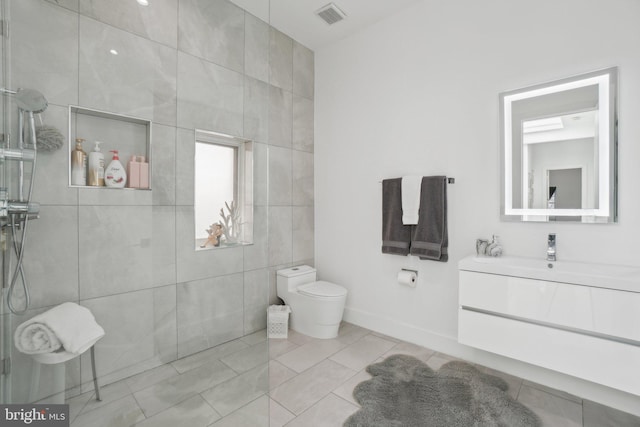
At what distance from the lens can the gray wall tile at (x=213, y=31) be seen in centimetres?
135

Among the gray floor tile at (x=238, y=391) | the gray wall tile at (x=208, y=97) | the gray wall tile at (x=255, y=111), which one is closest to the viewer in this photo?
the gray wall tile at (x=208, y=97)

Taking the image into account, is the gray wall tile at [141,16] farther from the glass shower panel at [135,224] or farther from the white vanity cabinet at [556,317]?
the white vanity cabinet at [556,317]

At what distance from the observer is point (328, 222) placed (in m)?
3.13

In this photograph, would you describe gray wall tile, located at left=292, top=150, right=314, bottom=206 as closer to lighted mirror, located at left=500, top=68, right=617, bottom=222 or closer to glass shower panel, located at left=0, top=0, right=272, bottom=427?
glass shower panel, located at left=0, top=0, right=272, bottom=427

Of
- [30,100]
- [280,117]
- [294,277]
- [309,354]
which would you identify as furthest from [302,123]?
[30,100]

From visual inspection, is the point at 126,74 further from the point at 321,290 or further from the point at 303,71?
the point at 303,71

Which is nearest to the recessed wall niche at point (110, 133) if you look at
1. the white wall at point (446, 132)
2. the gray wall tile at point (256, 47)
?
the gray wall tile at point (256, 47)

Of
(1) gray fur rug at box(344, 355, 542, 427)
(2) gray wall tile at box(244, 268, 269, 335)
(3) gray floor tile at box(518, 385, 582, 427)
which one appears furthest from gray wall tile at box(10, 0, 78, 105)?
(3) gray floor tile at box(518, 385, 582, 427)

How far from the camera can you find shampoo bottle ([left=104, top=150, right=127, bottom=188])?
108 centimetres

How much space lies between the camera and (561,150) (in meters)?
1.95

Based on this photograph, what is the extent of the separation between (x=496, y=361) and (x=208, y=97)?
94.0 inches

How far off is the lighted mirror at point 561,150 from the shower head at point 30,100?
2.40 meters

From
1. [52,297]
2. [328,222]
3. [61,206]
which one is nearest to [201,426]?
[52,297]

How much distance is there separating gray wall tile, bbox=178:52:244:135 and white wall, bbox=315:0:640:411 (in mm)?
1509
